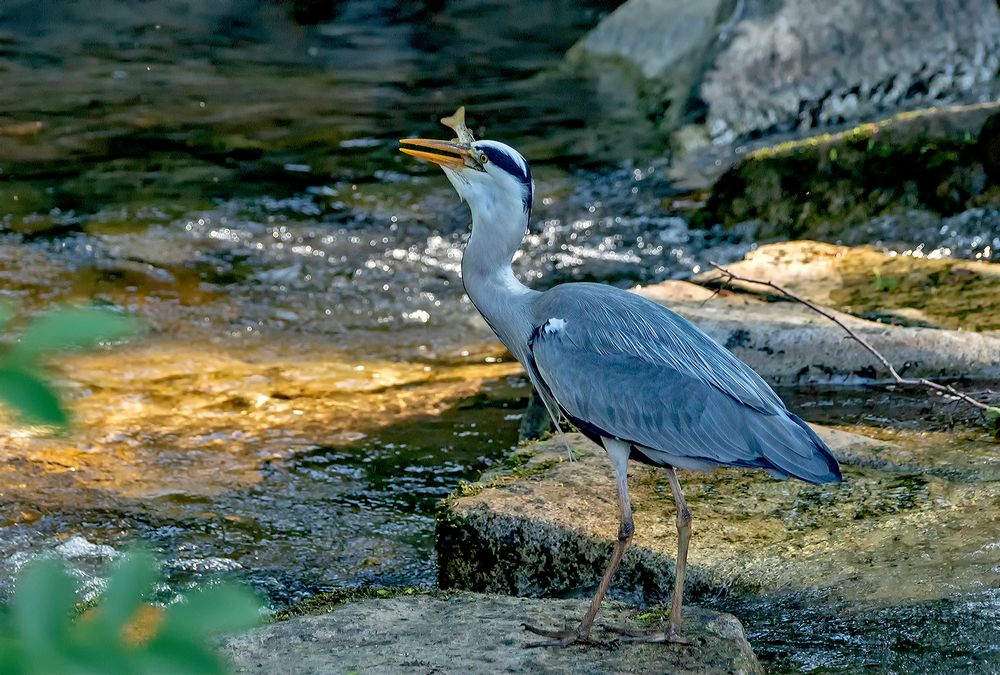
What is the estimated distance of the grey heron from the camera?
3533mm

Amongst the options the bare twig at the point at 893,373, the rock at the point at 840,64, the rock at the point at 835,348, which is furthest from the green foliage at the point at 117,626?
the rock at the point at 840,64

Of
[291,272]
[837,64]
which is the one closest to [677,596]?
[291,272]

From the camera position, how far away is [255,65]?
1596 cm

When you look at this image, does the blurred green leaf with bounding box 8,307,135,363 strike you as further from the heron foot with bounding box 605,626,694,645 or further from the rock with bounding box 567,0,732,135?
the rock with bounding box 567,0,732,135

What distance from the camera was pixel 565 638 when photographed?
3.49 metres

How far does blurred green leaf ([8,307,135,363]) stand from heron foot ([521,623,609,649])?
2712mm

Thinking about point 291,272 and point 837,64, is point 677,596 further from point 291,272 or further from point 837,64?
point 837,64

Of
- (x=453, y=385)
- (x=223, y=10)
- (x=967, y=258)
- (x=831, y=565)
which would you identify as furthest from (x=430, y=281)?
(x=223, y=10)

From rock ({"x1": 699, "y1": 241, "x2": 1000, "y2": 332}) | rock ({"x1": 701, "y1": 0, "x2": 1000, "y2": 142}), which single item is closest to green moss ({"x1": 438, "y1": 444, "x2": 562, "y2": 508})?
rock ({"x1": 699, "y1": 241, "x2": 1000, "y2": 332})

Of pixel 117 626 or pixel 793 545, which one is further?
pixel 793 545

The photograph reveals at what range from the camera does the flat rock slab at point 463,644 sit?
3307 mm

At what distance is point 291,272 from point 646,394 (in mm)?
5976

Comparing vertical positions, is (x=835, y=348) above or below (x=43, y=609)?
below

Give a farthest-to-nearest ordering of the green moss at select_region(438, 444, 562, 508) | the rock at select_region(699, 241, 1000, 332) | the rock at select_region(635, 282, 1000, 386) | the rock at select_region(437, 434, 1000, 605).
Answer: the rock at select_region(699, 241, 1000, 332) → the rock at select_region(635, 282, 1000, 386) → the green moss at select_region(438, 444, 562, 508) → the rock at select_region(437, 434, 1000, 605)
